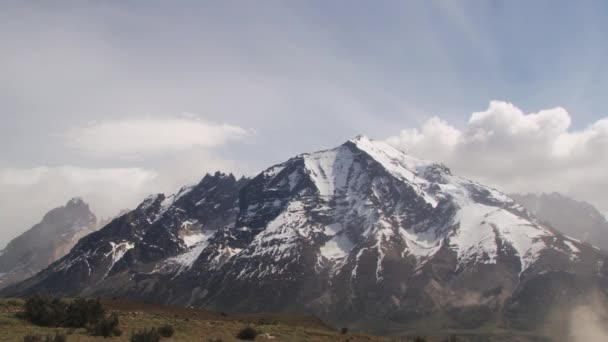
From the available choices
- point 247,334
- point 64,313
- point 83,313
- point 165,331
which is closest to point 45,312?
point 64,313

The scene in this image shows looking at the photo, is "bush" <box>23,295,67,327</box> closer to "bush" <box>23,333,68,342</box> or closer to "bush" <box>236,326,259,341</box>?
"bush" <box>23,333,68,342</box>

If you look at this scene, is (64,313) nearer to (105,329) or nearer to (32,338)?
(105,329)

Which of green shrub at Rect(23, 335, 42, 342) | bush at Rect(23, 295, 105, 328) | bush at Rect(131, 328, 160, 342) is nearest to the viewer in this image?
green shrub at Rect(23, 335, 42, 342)

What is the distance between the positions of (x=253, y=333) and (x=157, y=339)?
33.7 ft

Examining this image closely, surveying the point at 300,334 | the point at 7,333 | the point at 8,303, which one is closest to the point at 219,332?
the point at 300,334

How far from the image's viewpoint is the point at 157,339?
39.5m

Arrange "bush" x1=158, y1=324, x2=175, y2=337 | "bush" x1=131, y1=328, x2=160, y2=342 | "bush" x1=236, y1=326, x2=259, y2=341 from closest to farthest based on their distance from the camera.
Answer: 1. "bush" x1=131, y1=328, x2=160, y2=342
2. "bush" x1=158, y1=324, x2=175, y2=337
3. "bush" x1=236, y1=326, x2=259, y2=341

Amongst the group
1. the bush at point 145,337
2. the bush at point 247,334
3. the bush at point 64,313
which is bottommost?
the bush at point 247,334

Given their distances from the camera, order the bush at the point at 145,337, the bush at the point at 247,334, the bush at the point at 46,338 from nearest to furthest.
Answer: the bush at the point at 46,338
the bush at the point at 145,337
the bush at the point at 247,334

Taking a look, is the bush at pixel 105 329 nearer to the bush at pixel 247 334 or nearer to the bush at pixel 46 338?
the bush at pixel 46 338

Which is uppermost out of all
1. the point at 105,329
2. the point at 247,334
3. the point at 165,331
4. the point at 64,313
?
the point at 64,313

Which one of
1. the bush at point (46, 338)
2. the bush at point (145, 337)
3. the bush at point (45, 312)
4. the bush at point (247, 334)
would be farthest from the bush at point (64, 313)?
the bush at point (247, 334)

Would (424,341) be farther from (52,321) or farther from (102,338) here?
(52,321)

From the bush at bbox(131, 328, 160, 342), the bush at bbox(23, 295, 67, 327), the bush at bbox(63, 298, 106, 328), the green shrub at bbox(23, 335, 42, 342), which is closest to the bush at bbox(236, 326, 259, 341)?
the bush at bbox(131, 328, 160, 342)
